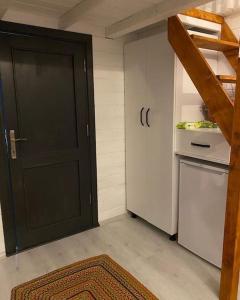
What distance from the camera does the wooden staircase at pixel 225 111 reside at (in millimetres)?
1540

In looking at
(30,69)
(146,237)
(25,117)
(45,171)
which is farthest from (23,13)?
(146,237)

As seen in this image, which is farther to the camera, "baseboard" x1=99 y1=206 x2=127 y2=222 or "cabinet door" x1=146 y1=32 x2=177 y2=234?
"baseboard" x1=99 y1=206 x2=127 y2=222

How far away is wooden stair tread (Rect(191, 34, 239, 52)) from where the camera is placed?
1.91 metres

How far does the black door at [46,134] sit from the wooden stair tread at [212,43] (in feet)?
3.61

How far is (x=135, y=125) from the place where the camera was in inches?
107

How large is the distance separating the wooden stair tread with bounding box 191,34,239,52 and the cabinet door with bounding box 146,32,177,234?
272 mm

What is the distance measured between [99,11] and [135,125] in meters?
1.14

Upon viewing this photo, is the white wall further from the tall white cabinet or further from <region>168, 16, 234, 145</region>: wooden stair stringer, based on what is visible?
<region>168, 16, 234, 145</region>: wooden stair stringer

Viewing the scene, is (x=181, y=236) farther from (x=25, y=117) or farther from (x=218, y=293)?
(x=25, y=117)

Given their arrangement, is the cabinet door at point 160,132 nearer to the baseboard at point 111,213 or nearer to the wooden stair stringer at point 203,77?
the wooden stair stringer at point 203,77

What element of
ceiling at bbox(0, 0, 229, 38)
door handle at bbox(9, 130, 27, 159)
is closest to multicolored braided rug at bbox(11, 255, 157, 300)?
door handle at bbox(9, 130, 27, 159)

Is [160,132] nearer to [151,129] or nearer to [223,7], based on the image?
[151,129]

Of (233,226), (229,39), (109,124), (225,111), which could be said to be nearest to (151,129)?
(109,124)

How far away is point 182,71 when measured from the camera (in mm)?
2219
